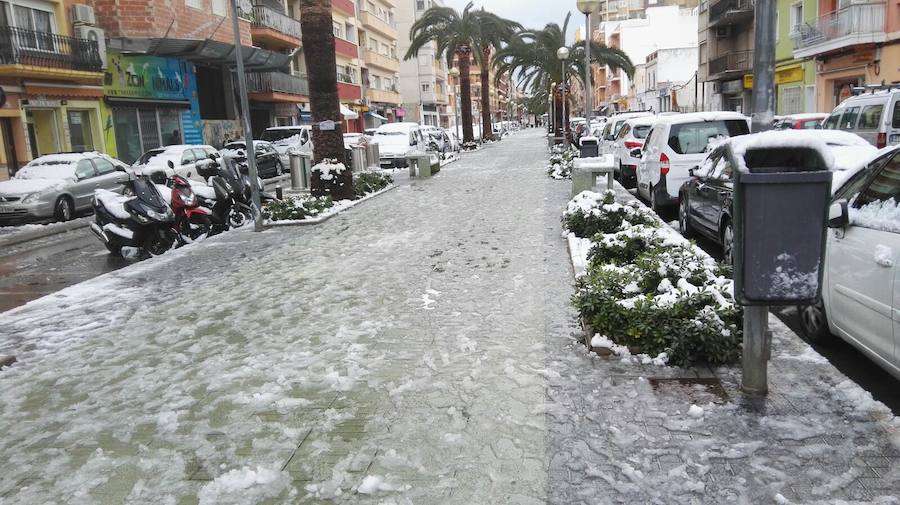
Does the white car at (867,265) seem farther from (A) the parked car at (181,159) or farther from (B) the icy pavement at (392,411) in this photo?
(A) the parked car at (181,159)

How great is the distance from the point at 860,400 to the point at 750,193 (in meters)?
1.40

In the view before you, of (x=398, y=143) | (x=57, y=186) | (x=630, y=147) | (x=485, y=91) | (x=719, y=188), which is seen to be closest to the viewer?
(x=719, y=188)

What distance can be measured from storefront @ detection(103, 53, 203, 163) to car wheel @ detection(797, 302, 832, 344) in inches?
955

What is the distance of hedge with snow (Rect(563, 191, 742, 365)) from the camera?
4.66m

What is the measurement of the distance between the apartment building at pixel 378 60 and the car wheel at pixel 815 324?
53.1 meters

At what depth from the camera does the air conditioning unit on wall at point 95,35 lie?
2331cm

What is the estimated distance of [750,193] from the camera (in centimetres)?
368

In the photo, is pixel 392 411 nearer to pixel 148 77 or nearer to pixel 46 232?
pixel 46 232

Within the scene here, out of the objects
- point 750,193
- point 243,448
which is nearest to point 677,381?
point 750,193

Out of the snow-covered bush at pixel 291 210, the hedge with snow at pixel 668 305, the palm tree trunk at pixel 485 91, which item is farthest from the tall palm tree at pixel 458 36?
the hedge with snow at pixel 668 305

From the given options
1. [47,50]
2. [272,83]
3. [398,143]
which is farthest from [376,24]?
[47,50]

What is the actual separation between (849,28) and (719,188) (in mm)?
22792

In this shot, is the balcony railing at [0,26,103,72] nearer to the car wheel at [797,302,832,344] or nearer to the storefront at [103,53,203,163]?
the storefront at [103,53,203,163]

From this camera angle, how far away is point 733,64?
40594 mm
